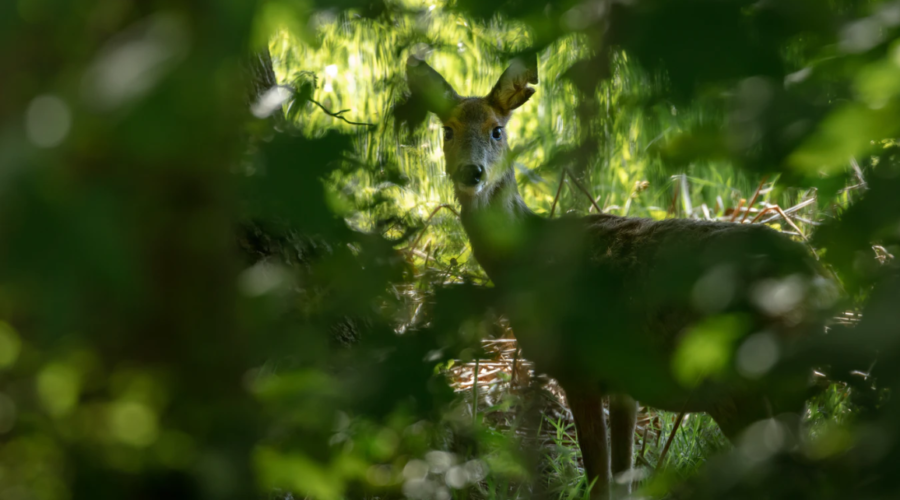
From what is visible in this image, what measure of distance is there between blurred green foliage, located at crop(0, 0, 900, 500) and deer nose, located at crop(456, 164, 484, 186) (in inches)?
106

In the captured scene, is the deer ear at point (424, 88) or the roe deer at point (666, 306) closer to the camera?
the roe deer at point (666, 306)

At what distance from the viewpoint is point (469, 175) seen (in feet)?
12.7

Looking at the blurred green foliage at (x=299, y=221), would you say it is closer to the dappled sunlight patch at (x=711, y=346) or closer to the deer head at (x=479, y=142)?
the dappled sunlight patch at (x=711, y=346)

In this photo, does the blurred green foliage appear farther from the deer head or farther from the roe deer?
the deer head

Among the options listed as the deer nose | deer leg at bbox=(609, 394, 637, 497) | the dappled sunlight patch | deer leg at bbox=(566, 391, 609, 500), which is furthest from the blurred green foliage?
deer leg at bbox=(609, 394, 637, 497)

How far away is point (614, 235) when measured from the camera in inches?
136

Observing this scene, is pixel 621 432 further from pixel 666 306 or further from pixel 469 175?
pixel 666 306

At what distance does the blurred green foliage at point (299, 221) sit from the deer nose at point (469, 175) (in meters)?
2.69

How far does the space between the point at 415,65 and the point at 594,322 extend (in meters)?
0.62

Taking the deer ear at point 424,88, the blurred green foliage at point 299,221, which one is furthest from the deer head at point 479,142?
the blurred green foliage at point 299,221

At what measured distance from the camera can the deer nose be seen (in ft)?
12.6

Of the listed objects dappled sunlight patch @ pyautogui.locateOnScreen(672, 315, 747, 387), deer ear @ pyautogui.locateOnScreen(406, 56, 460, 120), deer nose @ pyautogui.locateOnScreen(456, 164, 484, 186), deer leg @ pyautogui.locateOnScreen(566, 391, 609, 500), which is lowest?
dappled sunlight patch @ pyautogui.locateOnScreen(672, 315, 747, 387)

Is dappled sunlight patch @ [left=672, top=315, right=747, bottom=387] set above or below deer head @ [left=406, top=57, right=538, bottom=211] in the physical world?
below

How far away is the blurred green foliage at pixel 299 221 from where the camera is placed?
0.49 metres
